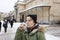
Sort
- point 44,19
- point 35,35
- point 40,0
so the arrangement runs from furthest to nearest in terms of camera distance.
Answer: point 40,0 < point 44,19 < point 35,35

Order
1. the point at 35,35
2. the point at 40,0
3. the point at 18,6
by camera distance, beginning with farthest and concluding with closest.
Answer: the point at 18,6 → the point at 40,0 → the point at 35,35

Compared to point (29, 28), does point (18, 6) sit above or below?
above

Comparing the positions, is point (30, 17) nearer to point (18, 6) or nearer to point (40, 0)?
point (40, 0)

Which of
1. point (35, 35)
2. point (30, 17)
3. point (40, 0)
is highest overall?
point (40, 0)

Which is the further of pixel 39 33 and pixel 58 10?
pixel 58 10

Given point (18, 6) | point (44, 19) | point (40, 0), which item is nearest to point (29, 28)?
point (44, 19)

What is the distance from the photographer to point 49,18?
49750 mm

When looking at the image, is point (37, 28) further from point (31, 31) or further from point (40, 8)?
point (40, 8)

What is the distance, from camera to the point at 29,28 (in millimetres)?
4277

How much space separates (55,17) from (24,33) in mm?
46430

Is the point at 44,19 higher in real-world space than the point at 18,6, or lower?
lower

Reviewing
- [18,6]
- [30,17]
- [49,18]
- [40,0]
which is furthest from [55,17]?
[18,6]

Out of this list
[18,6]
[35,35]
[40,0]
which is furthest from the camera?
[18,6]

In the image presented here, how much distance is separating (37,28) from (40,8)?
4666 centimetres
